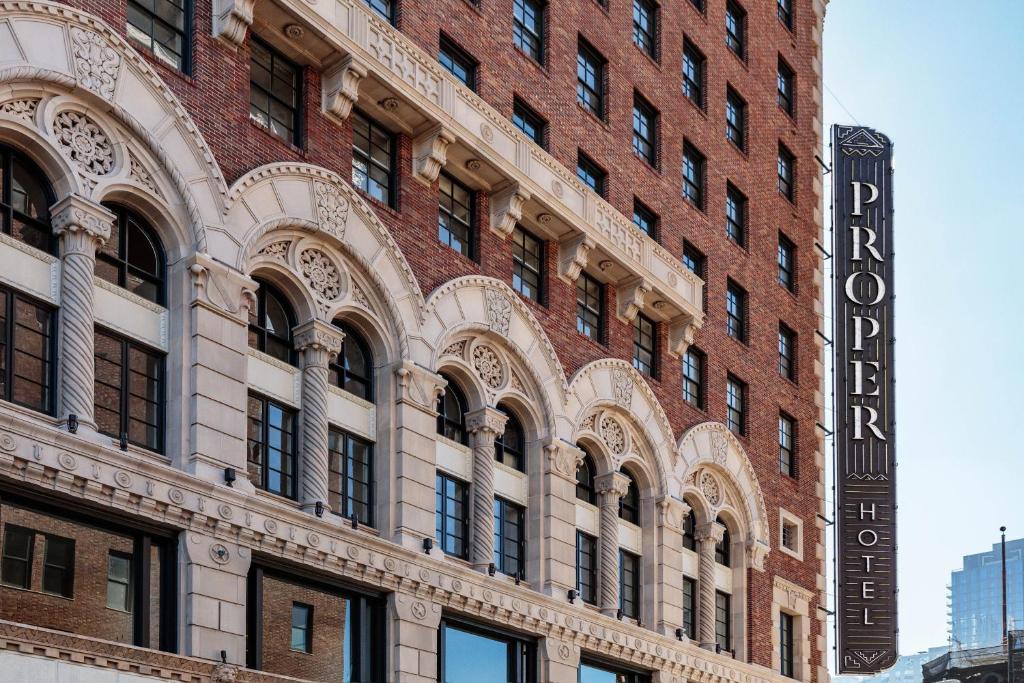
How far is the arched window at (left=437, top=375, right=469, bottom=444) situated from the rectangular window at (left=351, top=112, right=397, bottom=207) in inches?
152

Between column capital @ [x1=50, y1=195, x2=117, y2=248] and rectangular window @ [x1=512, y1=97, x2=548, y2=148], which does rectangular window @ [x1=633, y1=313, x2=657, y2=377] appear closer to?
rectangular window @ [x1=512, y1=97, x2=548, y2=148]

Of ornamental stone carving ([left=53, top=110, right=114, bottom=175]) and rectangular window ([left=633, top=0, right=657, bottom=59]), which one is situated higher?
rectangular window ([left=633, top=0, right=657, bottom=59])

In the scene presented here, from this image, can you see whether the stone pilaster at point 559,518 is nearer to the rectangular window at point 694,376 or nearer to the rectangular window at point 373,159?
the rectangular window at point 373,159

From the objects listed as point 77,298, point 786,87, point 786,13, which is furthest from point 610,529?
point 786,13

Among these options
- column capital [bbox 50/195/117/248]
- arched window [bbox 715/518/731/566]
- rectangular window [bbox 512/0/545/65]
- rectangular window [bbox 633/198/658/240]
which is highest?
rectangular window [bbox 512/0/545/65]

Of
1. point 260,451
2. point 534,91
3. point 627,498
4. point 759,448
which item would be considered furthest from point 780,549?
point 260,451

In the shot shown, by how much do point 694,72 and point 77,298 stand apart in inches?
982

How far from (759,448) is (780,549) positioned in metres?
2.79

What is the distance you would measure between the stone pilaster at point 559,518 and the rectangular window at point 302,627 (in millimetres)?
7423

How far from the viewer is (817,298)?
51344mm

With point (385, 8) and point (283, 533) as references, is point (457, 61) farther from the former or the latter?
point (283, 533)

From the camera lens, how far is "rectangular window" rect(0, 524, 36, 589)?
906 inches

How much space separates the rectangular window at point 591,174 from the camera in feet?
128

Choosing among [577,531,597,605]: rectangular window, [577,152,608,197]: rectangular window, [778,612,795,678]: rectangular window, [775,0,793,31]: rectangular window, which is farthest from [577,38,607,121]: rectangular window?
[778,612,795,678]: rectangular window
